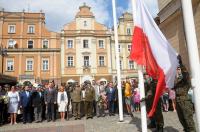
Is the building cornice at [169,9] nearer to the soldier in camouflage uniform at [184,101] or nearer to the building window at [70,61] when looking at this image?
the soldier in camouflage uniform at [184,101]

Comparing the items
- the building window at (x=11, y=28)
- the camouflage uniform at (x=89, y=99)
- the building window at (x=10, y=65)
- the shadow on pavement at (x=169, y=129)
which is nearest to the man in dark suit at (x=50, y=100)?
the camouflage uniform at (x=89, y=99)

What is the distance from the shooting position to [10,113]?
1332 centimetres

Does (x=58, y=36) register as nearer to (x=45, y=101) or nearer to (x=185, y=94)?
(x=45, y=101)

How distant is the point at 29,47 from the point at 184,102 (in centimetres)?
4195

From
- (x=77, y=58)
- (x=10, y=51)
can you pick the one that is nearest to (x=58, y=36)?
(x=77, y=58)

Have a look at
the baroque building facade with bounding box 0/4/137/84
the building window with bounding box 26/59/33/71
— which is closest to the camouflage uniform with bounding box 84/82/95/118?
the baroque building facade with bounding box 0/4/137/84

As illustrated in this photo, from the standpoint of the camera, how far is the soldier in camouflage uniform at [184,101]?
661cm

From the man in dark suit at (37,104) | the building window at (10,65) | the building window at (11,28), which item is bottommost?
the man in dark suit at (37,104)

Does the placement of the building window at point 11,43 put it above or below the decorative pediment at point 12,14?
below

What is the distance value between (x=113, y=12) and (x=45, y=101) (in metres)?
6.00

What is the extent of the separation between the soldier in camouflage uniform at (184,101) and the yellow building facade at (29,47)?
38613 mm

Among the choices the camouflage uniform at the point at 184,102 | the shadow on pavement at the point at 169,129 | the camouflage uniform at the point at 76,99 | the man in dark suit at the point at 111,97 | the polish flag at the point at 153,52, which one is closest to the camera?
the polish flag at the point at 153,52

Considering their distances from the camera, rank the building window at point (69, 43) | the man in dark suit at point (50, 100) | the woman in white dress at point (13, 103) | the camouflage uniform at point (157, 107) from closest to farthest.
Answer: the camouflage uniform at point (157, 107), the woman in white dress at point (13, 103), the man in dark suit at point (50, 100), the building window at point (69, 43)

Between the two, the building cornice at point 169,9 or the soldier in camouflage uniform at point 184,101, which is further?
the building cornice at point 169,9
